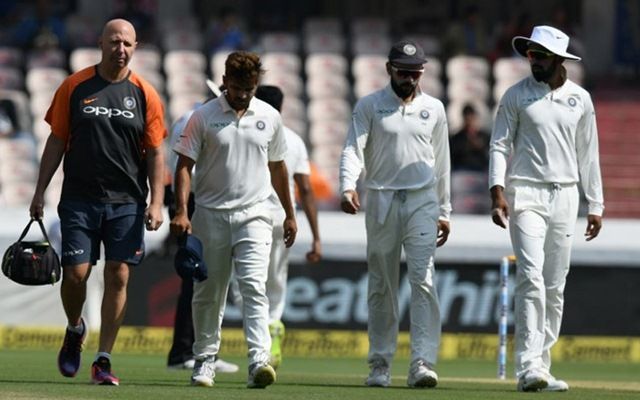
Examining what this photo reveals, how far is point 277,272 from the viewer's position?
583 inches

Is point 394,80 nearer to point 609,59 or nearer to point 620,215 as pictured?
point 620,215

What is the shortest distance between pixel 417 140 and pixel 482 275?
23.9 feet

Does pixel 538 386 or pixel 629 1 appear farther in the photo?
pixel 629 1

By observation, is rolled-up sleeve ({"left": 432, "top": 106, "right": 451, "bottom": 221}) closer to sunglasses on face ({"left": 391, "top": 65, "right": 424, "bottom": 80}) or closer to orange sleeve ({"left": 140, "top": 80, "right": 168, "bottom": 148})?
sunglasses on face ({"left": 391, "top": 65, "right": 424, "bottom": 80})

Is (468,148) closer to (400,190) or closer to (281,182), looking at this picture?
(400,190)

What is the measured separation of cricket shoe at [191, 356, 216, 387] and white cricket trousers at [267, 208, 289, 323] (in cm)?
261

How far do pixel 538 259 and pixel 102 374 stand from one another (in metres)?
2.83

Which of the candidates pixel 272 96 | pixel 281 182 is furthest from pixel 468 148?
pixel 281 182

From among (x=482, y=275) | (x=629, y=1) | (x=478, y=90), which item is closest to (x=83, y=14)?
(x=478, y=90)

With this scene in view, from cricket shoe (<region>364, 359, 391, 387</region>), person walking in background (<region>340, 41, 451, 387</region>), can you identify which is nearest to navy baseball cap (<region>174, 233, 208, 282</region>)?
person walking in background (<region>340, 41, 451, 387</region>)

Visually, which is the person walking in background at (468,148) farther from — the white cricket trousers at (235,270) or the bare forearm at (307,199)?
the white cricket trousers at (235,270)

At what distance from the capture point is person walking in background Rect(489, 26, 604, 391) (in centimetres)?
1220

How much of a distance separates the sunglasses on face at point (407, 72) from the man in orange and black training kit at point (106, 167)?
163cm

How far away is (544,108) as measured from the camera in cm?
1244
